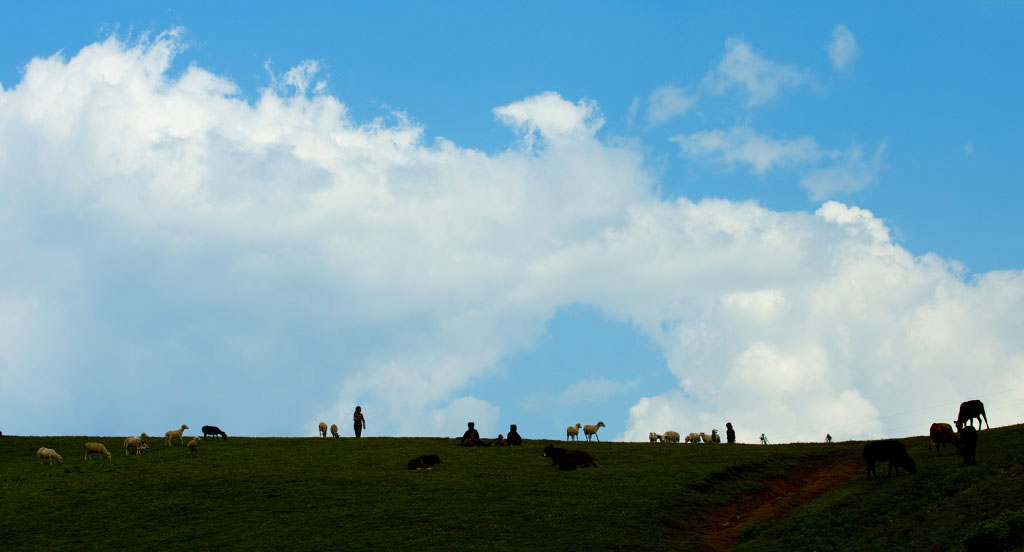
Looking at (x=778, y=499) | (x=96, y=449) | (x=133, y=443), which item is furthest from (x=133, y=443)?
(x=778, y=499)

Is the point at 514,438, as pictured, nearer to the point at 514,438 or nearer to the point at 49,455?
the point at 514,438

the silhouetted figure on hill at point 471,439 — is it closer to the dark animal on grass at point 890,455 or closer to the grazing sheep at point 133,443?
the grazing sheep at point 133,443

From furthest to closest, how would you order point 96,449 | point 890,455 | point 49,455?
point 96,449
point 49,455
point 890,455

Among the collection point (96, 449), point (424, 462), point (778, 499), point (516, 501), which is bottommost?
point (778, 499)

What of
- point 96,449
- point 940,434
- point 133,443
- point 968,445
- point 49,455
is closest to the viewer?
point 968,445

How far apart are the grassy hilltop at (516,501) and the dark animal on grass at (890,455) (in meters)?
0.68

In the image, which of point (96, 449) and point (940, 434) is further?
point (96, 449)

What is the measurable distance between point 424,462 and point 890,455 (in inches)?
840

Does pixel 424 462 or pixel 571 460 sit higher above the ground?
pixel 424 462

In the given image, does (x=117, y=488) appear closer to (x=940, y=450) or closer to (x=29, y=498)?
(x=29, y=498)

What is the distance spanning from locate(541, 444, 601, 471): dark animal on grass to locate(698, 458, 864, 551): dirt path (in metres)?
8.09

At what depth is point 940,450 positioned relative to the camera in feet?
143

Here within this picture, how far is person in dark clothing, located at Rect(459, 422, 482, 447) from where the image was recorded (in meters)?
53.6

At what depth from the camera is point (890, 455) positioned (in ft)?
123
